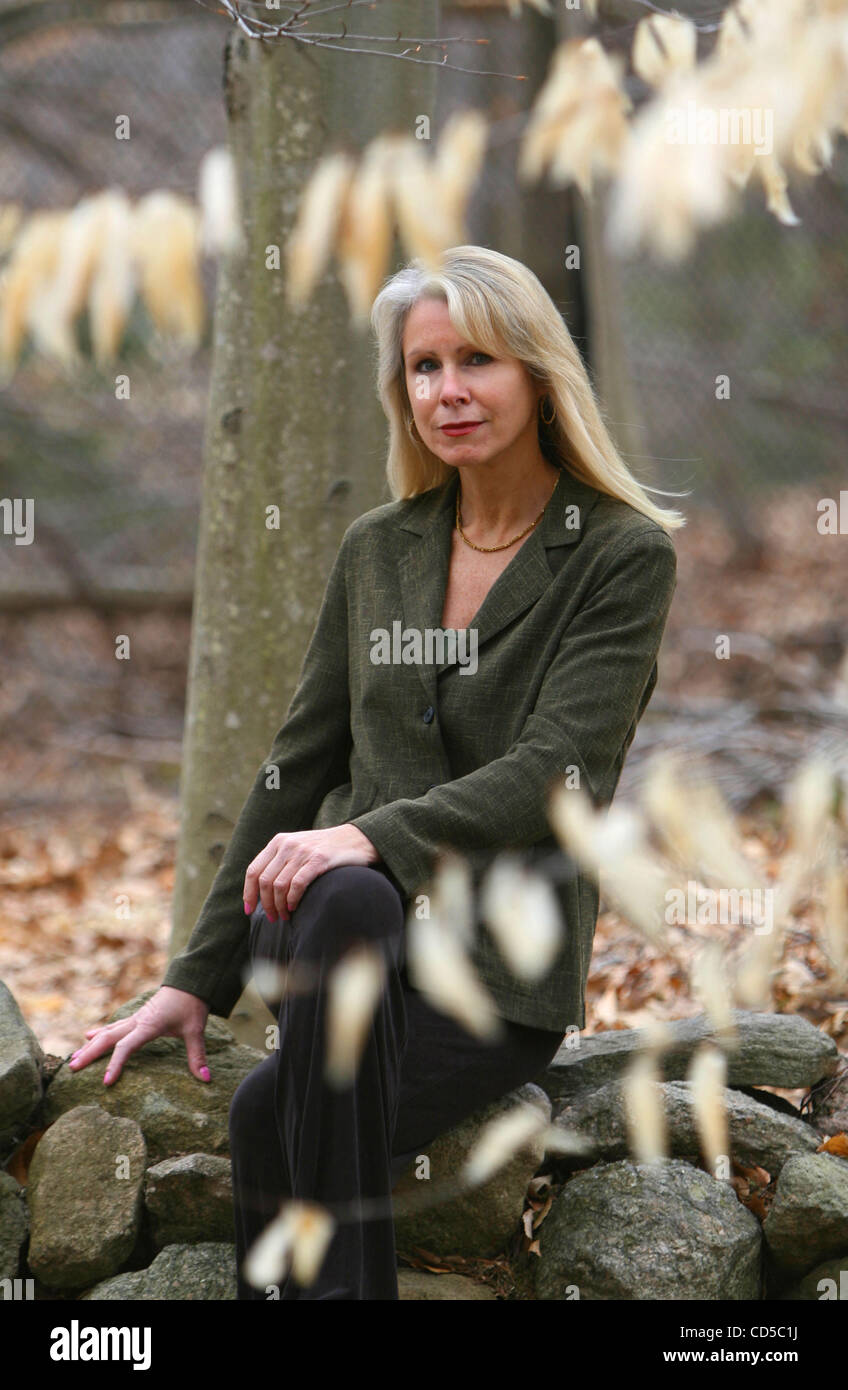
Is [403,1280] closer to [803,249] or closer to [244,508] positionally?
[244,508]

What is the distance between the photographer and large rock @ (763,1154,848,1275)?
98.5 inches

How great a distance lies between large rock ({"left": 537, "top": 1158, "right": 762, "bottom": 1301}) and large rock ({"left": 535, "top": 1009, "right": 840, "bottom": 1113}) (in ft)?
0.88

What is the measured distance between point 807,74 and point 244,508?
7.95 ft

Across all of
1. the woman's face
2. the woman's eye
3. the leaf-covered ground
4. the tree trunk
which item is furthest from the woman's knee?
the leaf-covered ground

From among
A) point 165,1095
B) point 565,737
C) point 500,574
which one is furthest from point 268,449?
point 165,1095

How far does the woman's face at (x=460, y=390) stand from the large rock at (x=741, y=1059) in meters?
1.29

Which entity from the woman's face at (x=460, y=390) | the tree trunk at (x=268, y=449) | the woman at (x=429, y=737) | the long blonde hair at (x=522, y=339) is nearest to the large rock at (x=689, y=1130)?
the woman at (x=429, y=737)

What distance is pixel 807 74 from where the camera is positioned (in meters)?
1.31

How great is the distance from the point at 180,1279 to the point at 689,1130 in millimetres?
1032

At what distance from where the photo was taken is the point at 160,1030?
9.01 ft

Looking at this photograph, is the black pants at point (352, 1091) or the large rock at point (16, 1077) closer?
the black pants at point (352, 1091)

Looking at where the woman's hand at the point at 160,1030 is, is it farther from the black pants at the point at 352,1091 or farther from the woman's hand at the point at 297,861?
the woman's hand at the point at 297,861

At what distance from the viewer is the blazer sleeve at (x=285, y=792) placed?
2715 millimetres

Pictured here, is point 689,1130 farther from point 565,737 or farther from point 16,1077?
point 16,1077
